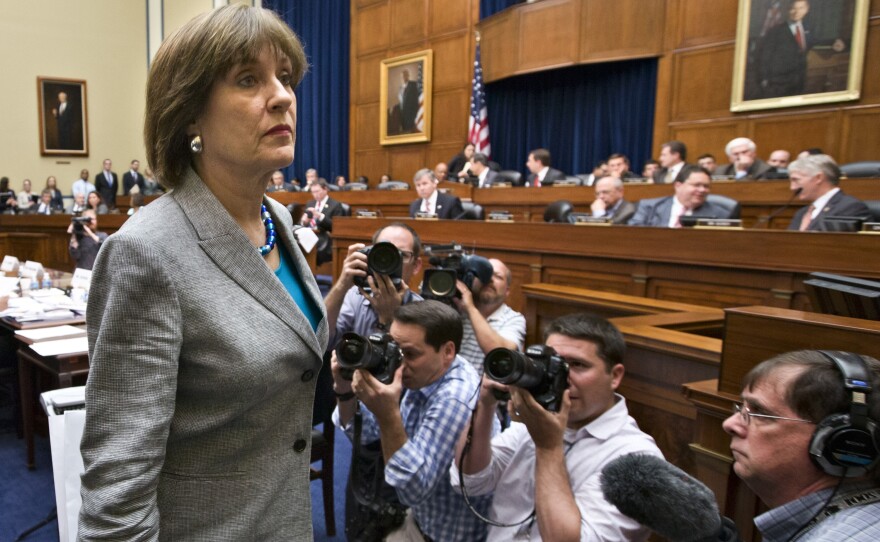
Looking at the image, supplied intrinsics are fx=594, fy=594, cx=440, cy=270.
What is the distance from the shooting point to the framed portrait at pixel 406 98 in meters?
10.2

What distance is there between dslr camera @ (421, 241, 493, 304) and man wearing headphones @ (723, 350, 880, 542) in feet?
3.85

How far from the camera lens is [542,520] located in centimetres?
120

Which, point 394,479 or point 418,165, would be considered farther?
point 418,165

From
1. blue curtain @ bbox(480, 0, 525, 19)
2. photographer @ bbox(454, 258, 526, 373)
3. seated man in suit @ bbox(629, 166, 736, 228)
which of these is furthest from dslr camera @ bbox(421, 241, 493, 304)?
blue curtain @ bbox(480, 0, 525, 19)

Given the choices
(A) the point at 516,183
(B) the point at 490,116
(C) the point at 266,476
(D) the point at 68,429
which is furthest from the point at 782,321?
(B) the point at 490,116

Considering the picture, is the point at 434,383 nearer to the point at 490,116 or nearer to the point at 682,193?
the point at 682,193

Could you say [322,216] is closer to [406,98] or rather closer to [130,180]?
[406,98]

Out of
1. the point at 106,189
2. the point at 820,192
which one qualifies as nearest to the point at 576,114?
Answer: the point at 820,192

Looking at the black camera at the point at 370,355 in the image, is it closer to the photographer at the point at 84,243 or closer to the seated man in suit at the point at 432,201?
the photographer at the point at 84,243

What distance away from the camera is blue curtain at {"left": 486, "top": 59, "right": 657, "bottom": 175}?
26.9 ft

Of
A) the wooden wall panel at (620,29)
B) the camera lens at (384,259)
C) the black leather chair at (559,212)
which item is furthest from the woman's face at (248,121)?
the wooden wall panel at (620,29)

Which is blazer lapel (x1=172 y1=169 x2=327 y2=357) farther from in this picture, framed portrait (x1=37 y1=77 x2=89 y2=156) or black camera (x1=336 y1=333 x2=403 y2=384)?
framed portrait (x1=37 y1=77 x2=89 y2=156)

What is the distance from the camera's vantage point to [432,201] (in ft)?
20.8

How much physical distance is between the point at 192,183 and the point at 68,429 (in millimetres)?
1238
